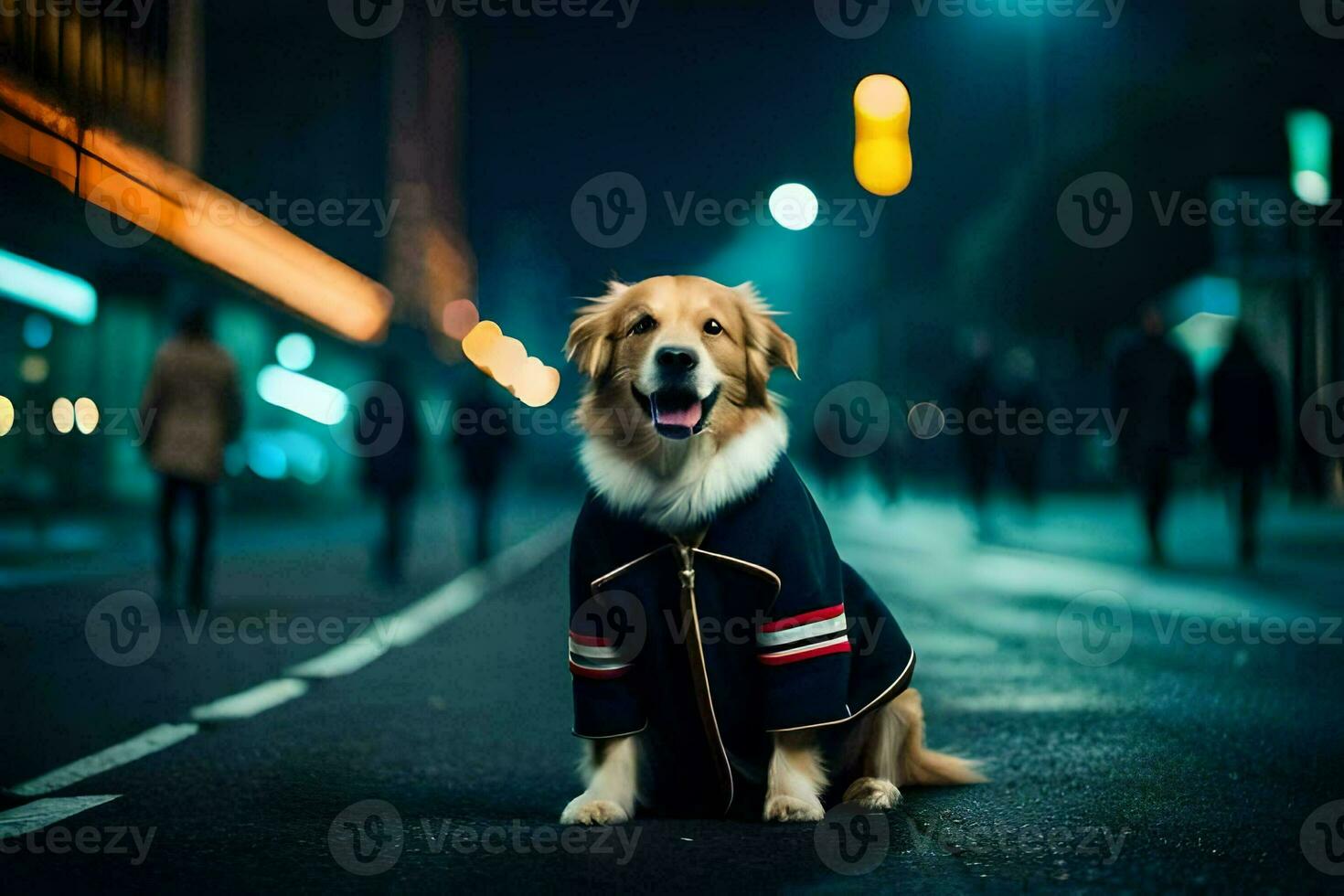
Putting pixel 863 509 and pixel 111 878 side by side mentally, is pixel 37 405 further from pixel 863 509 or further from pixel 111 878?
pixel 111 878

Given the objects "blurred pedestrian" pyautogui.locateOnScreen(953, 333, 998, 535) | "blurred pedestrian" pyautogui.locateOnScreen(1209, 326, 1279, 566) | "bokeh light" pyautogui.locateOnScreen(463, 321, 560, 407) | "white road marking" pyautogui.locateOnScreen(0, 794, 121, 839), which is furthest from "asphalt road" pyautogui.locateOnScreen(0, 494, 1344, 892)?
"bokeh light" pyautogui.locateOnScreen(463, 321, 560, 407)

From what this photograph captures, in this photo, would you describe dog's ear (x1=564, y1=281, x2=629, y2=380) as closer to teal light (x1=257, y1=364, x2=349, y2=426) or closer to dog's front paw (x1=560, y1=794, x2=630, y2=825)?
dog's front paw (x1=560, y1=794, x2=630, y2=825)

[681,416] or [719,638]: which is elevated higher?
[681,416]

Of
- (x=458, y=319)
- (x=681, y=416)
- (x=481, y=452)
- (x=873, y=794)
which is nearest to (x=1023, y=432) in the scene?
(x=481, y=452)

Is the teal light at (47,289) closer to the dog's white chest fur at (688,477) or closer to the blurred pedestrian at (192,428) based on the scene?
the blurred pedestrian at (192,428)

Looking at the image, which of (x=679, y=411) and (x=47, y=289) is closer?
(x=679, y=411)

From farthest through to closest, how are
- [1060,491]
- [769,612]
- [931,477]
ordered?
[931,477] → [1060,491] → [769,612]

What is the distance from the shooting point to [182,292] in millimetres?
24625

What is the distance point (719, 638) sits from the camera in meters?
3.85

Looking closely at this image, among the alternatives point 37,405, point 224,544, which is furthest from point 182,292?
point 224,544

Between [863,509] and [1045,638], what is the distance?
2112 cm

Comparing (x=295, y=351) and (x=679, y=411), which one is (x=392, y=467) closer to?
(x=679, y=411)

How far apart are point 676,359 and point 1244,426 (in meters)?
10.2

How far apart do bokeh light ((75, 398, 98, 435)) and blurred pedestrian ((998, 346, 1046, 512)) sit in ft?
46.6
